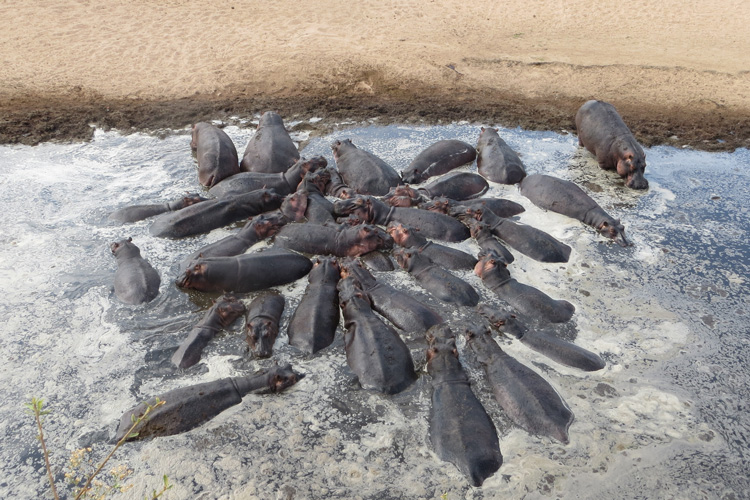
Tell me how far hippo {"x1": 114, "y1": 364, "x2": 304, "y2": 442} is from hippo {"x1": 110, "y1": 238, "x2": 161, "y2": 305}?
4.39ft

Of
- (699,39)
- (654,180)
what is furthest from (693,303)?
(699,39)

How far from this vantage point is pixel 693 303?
18.3 feet

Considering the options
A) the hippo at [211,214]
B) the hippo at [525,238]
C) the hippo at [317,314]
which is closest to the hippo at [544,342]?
the hippo at [525,238]

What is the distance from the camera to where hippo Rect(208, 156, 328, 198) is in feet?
23.0

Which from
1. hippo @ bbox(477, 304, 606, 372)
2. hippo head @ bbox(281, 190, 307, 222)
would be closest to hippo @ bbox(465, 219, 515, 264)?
hippo @ bbox(477, 304, 606, 372)

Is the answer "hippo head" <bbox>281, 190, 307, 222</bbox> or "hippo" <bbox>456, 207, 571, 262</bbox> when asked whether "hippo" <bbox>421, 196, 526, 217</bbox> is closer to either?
"hippo" <bbox>456, 207, 571, 262</bbox>

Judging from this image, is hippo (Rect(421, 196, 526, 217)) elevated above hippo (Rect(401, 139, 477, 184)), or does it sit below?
below

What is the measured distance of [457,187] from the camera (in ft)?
24.0

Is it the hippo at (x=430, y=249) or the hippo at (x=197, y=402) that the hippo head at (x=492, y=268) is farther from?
the hippo at (x=197, y=402)

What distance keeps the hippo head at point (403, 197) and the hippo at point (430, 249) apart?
67cm

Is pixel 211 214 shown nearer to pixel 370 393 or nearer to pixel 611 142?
pixel 370 393

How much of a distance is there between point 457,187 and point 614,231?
1.91 meters

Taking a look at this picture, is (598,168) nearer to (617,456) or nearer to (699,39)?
(617,456)

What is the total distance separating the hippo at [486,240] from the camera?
6.05 metres
